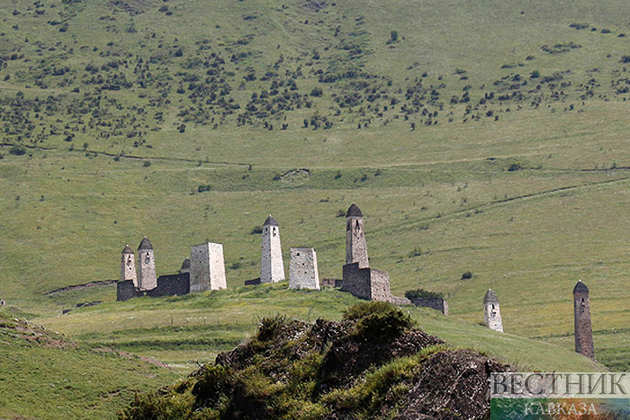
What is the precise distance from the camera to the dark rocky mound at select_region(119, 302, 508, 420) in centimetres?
1489

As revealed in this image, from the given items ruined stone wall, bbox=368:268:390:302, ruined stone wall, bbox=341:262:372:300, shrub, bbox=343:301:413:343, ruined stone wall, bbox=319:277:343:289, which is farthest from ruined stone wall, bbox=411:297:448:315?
shrub, bbox=343:301:413:343

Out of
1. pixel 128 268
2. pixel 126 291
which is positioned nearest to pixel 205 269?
pixel 126 291

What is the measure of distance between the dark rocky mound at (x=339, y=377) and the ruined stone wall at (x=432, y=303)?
67115mm

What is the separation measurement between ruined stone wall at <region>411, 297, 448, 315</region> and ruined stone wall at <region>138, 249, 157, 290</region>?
82.8 feet

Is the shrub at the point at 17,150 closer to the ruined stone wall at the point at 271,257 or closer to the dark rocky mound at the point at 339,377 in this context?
the ruined stone wall at the point at 271,257

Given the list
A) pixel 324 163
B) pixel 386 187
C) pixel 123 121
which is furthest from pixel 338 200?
pixel 123 121

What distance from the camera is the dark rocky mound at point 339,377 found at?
48.9 feet

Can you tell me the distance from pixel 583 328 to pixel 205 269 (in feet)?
102

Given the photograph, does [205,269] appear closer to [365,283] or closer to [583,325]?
[365,283]

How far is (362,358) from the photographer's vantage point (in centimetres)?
1738

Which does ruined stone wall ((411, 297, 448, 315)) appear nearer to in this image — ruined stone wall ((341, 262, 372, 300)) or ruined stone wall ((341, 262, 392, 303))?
ruined stone wall ((341, 262, 392, 303))

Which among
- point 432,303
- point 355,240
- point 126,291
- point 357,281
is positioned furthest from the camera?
point 126,291

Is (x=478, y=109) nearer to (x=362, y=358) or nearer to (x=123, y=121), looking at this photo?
(x=123, y=121)

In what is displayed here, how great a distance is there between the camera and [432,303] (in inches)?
3455
